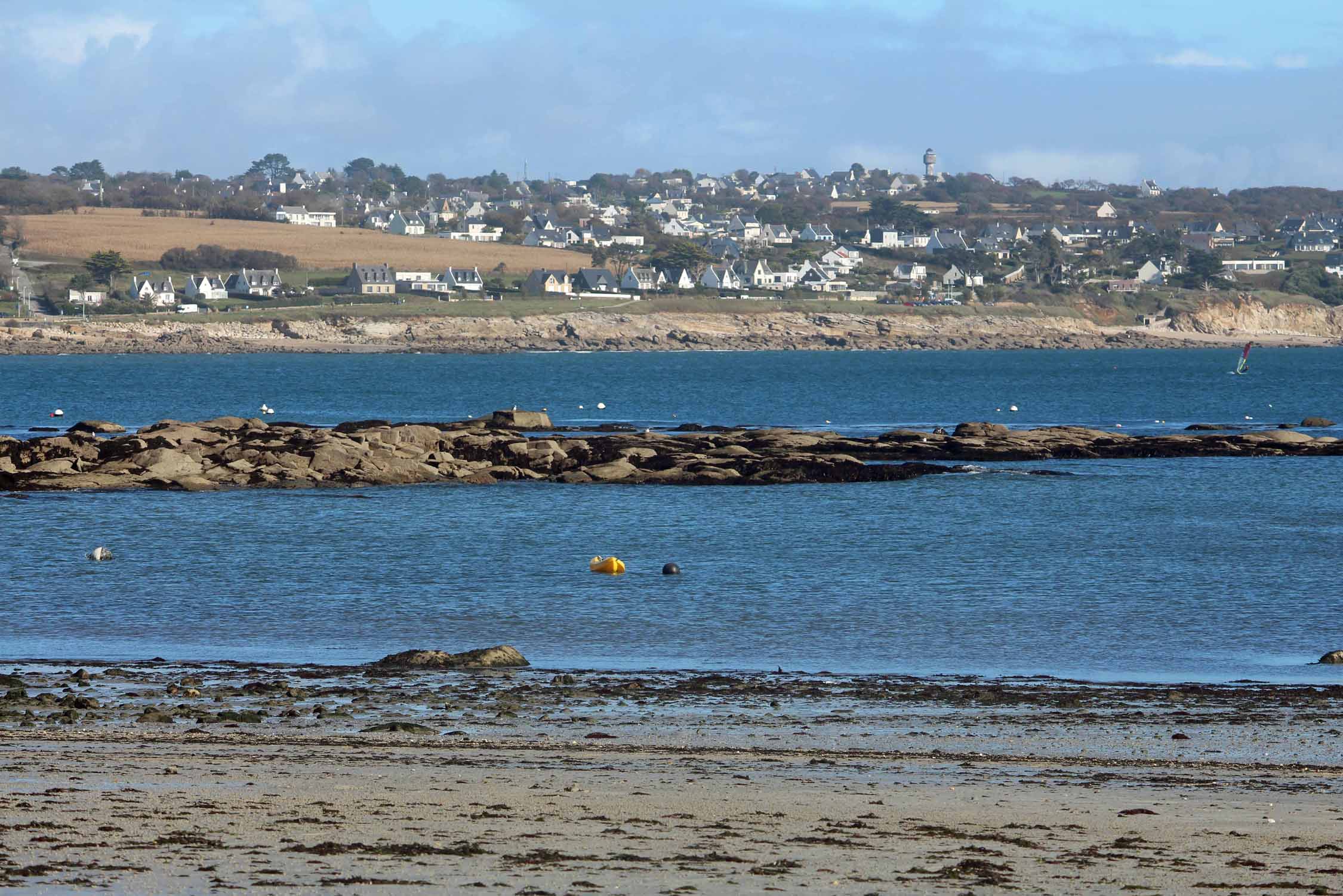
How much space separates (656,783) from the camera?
42.7ft

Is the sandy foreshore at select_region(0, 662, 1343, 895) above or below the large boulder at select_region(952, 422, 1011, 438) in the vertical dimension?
below

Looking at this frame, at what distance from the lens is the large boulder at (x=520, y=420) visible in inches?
2372

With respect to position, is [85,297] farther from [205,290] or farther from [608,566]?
[608,566]

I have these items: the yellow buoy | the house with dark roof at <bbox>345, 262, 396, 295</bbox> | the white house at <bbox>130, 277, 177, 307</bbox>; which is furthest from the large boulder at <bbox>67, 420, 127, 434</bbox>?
the house with dark roof at <bbox>345, 262, 396, 295</bbox>

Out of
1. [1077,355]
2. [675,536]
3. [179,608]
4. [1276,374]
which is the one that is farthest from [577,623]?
[1077,355]

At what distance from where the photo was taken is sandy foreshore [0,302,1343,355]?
16262 cm

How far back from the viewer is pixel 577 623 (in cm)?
2358

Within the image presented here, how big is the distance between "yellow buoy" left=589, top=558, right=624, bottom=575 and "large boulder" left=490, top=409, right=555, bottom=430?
30562 mm

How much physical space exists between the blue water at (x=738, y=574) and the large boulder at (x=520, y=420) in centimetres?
1545

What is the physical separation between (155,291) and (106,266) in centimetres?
674

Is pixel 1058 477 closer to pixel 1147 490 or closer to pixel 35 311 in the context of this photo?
pixel 1147 490

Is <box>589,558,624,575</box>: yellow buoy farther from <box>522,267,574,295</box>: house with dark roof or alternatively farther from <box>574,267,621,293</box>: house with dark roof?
<box>574,267,621,293</box>: house with dark roof

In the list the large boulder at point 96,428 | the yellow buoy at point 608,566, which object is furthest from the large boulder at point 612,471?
the large boulder at point 96,428

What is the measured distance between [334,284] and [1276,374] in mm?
108543
